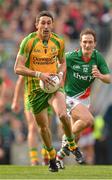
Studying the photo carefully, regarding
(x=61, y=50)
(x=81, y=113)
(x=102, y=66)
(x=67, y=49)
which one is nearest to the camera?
(x=61, y=50)

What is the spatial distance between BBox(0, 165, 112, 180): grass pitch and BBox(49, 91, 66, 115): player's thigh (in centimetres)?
97

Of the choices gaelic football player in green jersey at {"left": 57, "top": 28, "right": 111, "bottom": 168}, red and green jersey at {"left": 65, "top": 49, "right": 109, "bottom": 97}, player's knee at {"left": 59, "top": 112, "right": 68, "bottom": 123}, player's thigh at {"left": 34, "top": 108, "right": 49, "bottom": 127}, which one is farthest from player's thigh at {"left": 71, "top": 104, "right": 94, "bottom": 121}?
player's knee at {"left": 59, "top": 112, "right": 68, "bottom": 123}

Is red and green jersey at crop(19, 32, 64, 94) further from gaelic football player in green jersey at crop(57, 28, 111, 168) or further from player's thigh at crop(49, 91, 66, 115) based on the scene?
gaelic football player in green jersey at crop(57, 28, 111, 168)

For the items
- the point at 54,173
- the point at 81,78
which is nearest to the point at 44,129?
the point at 54,173

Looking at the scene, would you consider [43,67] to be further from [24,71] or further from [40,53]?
[24,71]

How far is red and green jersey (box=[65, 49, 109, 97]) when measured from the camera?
54.7 ft

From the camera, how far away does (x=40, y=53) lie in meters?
15.0

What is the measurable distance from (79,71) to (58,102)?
6.47ft

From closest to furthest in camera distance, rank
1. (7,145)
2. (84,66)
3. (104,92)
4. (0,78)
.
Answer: (84,66), (0,78), (7,145), (104,92)

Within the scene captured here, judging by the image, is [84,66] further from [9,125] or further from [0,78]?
[9,125]

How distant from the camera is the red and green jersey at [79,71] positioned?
16688 millimetres

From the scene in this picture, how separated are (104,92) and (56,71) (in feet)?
30.4

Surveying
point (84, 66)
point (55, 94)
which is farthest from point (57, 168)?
point (84, 66)

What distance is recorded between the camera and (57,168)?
15172 mm
